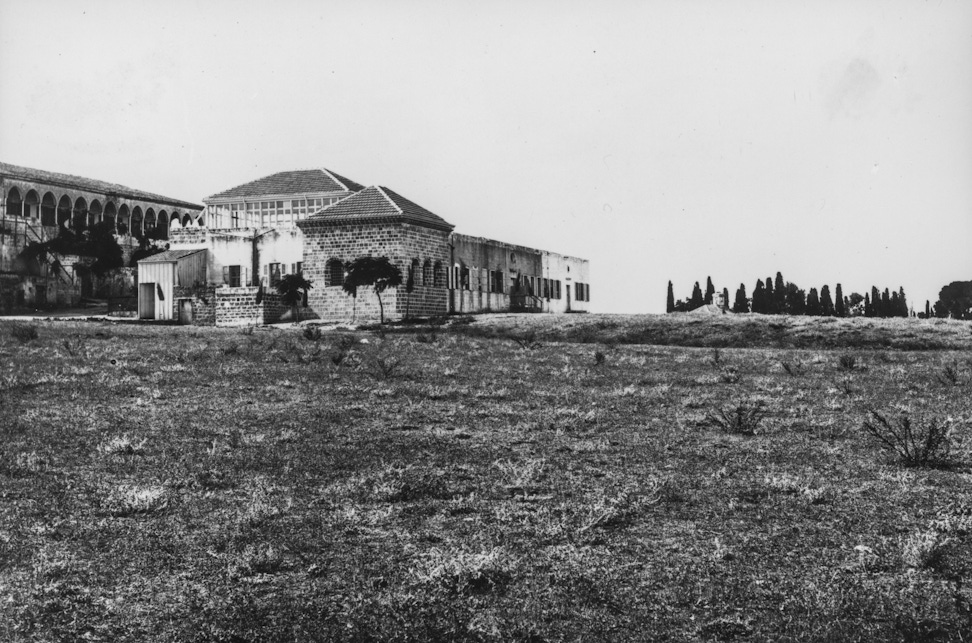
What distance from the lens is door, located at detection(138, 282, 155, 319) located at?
1670 inches

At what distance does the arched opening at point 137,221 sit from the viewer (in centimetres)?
6085

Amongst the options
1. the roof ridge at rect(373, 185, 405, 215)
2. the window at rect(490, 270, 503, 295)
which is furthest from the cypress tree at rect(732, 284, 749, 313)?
the roof ridge at rect(373, 185, 405, 215)

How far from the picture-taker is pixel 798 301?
6219 cm

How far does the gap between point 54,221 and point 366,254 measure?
27.9 metres

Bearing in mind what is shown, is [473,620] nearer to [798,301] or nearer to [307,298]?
[307,298]

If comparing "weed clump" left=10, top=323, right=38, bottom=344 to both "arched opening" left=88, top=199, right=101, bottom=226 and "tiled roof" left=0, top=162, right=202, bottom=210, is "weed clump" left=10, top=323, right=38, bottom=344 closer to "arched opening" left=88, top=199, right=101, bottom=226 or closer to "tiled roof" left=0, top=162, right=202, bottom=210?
"tiled roof" left=0, top=162, right=202, bottom=210

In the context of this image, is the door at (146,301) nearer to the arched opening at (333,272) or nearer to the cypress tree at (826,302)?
the arched opening at (333,272)

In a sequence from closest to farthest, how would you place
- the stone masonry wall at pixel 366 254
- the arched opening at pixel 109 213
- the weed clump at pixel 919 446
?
the weed clump at pixel 919 446, the stone masonry wall at pixel 366 254, the arched opening at pixel 109 213

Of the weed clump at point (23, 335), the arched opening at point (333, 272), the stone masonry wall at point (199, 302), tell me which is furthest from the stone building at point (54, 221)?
the weed clump at point (23, 335)

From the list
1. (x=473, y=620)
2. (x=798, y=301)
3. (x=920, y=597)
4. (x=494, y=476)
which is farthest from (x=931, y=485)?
(x=798, y=301)

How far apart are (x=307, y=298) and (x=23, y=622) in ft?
113

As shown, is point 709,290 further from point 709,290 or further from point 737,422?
point 737,422

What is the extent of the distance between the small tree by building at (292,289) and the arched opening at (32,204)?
24.3 m

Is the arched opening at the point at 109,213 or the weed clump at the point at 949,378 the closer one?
the weed clump at the point at 949,378
